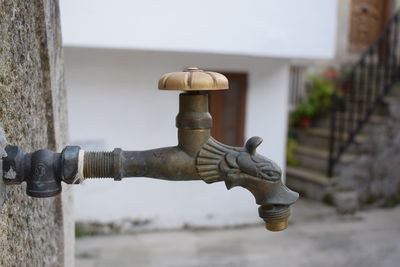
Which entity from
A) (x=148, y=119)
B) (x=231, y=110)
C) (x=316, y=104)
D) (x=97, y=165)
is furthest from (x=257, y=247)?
(x=97, y=165)

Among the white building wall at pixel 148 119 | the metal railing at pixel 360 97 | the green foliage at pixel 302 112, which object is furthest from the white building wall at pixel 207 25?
the green foliage at pixel 302 112

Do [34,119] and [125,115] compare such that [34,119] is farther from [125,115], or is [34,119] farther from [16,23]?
[125,115]

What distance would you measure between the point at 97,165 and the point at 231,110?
3973 millimetres

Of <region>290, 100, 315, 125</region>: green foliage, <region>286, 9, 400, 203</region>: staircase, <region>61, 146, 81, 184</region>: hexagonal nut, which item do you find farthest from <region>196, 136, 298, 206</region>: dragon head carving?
<region>290, 100, 315, 125</region>: green foliage

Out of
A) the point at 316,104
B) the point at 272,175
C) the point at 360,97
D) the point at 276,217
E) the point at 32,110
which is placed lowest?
A: the point at 316,104

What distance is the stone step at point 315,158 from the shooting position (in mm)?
6303

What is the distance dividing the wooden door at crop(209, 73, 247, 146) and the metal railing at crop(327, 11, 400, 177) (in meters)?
1.58

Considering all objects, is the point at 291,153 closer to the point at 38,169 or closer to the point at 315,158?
the point at 315,158

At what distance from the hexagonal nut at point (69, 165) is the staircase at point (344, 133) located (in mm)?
5192

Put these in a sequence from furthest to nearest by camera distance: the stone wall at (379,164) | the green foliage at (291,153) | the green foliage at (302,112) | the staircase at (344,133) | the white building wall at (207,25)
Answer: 1. the green foliage at (302,112)
2. the green foliage at (291,153)
3. the stone wall at (379,164)
4. the staircase at (344,133)
5. the white building wall at (207,25)

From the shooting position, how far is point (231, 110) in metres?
5.25

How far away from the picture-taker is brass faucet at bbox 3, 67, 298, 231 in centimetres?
129

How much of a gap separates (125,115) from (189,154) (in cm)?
346

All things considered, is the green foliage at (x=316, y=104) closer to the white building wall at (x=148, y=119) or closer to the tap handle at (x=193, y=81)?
the white building wall at (x=148, y=119)
